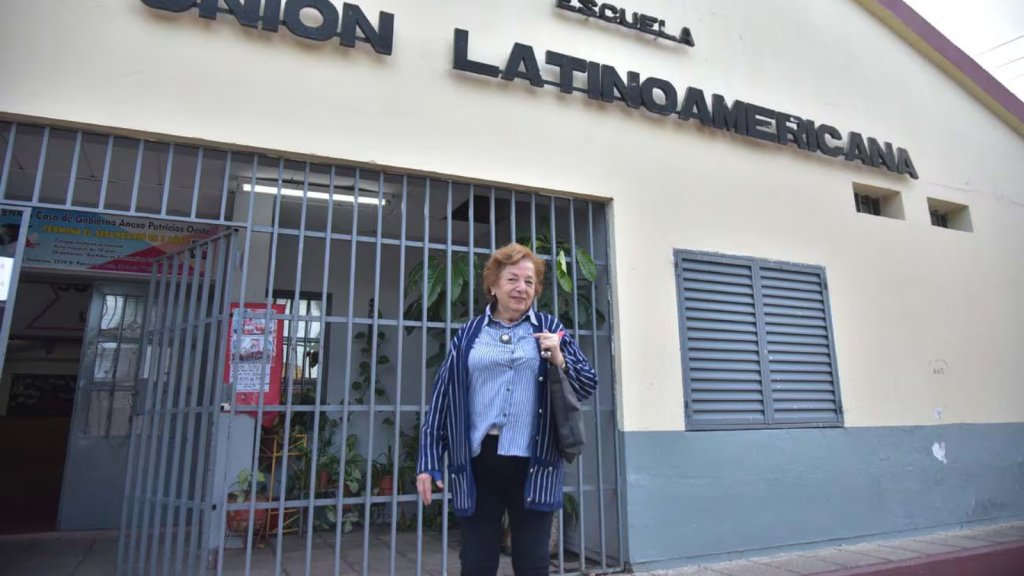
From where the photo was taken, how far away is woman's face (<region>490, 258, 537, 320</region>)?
239 cm

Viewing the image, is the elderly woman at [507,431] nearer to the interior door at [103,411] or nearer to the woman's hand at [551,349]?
the woman's hand at [551,349]

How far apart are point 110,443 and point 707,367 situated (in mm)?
5320

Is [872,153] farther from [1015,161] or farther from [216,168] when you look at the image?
[216,168]

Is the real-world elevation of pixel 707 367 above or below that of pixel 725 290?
below

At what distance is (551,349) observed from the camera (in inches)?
86.8

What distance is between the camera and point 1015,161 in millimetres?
6922

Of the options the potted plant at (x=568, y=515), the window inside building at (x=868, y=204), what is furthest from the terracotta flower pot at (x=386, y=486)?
the window inside building at (x=868, y=204)

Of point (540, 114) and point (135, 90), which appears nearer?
point (135, 90)

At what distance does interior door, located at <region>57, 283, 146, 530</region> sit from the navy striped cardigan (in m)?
4.54

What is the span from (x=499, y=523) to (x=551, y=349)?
0.70 metres

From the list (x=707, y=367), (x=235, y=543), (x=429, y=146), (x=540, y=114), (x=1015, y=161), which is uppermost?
(x=1015, y=161)

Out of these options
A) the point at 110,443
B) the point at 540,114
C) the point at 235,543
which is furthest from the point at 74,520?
the point at 540,114

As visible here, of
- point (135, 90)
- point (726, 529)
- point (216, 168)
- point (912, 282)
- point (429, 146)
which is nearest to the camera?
point (135, 90)

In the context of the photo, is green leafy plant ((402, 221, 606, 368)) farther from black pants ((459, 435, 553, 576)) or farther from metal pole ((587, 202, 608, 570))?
black pants ((459, 435, 553, 576))
